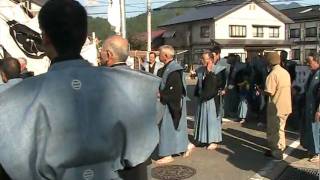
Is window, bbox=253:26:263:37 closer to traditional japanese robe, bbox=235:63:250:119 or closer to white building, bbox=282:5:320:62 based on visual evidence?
white building, bbox=282:5:320:62

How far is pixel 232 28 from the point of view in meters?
45.0

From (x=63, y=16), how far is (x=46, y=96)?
1.00ft

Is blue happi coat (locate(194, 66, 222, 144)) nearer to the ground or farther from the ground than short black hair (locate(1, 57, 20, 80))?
nearer to the ground

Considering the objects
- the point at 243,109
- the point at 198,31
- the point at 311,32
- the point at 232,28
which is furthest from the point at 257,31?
the point at 243,109

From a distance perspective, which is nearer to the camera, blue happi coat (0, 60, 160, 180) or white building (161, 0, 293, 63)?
blue happi coat (0, 60, 160, 180)

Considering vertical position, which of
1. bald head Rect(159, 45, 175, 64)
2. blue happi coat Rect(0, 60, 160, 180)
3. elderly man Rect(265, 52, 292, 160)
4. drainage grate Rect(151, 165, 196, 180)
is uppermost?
bald head Rect(159, 45, 175, 64)

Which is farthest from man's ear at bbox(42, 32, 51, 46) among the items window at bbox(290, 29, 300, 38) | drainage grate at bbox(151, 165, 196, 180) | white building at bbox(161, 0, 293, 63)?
window at bbox(290, 29, 300, 38)

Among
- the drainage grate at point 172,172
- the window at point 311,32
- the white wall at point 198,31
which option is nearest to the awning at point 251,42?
the white wall at point 198,31

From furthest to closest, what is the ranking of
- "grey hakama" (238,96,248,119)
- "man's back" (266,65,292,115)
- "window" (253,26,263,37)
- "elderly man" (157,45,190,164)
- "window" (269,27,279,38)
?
1. "window" (269,27,279,38)
2. "window" (253,26,263,37)
3. "grey hakama" (238,96,248,119)
4. "elderly man" (157,45,190,164)
5. "man's back" (266,65,292,115)

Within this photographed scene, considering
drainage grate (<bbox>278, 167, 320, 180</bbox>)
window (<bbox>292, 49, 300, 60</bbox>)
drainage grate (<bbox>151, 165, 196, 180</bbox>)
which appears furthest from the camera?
window (<bbox>292, 49, 300, 60</bbox>)

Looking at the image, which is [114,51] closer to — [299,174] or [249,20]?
[299,174]

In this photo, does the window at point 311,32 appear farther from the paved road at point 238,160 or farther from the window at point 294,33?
the paved road at point 238,160

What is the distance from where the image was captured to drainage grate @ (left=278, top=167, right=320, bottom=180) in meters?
6.38

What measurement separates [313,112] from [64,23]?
599 cm
